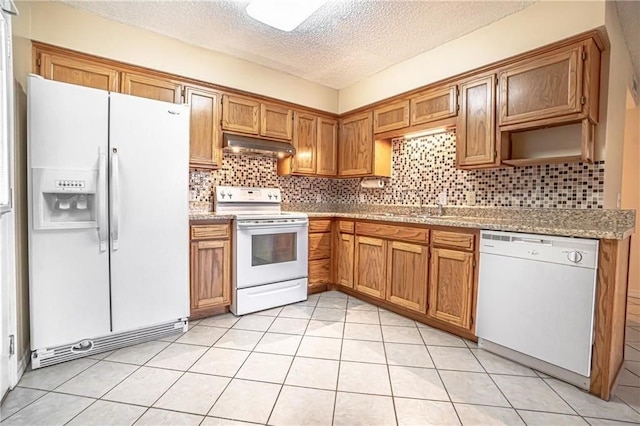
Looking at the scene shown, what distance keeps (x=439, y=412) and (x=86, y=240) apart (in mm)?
2328

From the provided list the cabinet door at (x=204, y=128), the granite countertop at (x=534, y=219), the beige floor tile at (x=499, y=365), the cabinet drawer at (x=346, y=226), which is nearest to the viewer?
the granite countertop at (x=534, y=219)

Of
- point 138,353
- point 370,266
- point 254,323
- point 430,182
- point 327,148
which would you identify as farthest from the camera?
point 327,148

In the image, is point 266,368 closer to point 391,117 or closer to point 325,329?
point 325,329

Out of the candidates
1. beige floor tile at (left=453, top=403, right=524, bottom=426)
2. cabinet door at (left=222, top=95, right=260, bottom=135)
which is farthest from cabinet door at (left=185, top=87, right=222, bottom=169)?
beige floor tile at (left=453, top=403, right=524, bottom=426)

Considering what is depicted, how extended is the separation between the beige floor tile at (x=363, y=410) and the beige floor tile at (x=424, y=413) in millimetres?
Answer: 47

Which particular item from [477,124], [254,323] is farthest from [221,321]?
[477,124]

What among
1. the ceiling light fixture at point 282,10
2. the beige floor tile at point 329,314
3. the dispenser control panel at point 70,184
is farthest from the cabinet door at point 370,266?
the dispenser control panel at point 70,184

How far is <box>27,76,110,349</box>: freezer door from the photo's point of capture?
1840mm

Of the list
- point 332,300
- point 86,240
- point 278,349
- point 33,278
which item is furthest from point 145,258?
point 332,300

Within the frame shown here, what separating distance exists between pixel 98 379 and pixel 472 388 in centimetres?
216

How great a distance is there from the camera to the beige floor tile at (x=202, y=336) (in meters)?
2.27

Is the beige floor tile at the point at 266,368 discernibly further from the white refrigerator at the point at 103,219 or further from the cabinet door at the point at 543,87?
the cabinet door at the point at 543,87

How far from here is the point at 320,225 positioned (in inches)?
136

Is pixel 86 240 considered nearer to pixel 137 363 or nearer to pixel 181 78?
pixel 137 363
